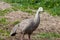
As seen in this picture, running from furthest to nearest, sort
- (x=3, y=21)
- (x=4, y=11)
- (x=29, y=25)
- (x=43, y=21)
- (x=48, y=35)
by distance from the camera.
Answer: (x=4, y=11) < (x=43, y=21) < (x=3, y=21) < (x=48, y=35) < (x=29, y=25)

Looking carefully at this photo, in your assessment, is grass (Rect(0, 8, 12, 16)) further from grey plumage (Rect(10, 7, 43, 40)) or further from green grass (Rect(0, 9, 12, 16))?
grey plumage (Rect(10, 7, 43, 40))

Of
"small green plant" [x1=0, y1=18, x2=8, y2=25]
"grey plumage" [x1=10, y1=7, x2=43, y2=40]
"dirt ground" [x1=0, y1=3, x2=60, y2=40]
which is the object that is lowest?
"dirt ground" [x1=0, y1=3, x2=60, y2=40]

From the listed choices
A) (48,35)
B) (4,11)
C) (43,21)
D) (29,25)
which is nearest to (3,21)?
(43,21)

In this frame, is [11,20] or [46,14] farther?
[46,14]

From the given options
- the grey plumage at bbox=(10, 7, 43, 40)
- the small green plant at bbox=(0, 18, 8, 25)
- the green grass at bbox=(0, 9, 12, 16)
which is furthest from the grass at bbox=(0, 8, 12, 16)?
the grey plumage at bbox=(10, 7, 43, 40)

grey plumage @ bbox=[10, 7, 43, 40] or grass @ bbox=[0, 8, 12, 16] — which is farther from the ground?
grey plumage @ bbox=[10, 7, 43, 40]

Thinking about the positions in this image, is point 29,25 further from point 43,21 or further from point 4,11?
point 4,11

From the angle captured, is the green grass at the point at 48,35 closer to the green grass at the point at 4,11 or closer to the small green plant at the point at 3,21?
the small green plant at the point at 3,21

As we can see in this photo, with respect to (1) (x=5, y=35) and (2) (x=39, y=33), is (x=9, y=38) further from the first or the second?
(2) (x=39, y=33)

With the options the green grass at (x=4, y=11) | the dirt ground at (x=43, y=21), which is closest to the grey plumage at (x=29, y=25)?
the dirt ground at (x=43, y=21)

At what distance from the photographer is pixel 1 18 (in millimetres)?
11797

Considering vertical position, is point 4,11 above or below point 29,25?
below

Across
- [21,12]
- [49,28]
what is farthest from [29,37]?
[21,12]

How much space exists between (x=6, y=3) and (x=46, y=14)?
98.5 inches
